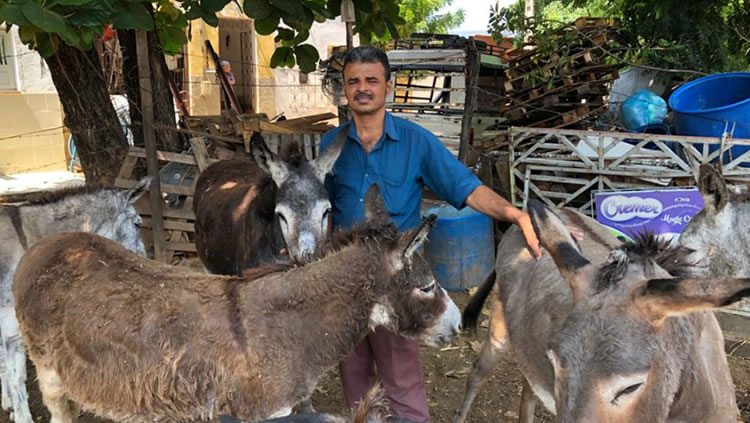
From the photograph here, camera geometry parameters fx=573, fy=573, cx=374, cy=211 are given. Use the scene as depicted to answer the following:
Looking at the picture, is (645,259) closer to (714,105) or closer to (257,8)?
(257,8)

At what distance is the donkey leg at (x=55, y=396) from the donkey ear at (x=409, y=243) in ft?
6.30

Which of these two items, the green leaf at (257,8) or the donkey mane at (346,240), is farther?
the green leaf at (257,8)

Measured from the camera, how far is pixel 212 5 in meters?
4.07

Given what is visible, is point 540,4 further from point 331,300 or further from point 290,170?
point 331,300

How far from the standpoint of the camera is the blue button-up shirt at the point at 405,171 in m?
3.28

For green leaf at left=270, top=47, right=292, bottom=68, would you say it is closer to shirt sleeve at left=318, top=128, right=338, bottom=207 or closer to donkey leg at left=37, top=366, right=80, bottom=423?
shirt sleeve at left=318, top=128, right=338, bottom=207

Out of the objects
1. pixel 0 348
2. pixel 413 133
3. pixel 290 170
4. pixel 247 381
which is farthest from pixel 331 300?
pixel 0 348

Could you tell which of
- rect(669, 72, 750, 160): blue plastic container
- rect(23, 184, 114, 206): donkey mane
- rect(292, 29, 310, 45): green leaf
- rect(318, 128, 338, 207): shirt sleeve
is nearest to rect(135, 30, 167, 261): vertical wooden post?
rect(23, 184, 114, 206): donkey mane

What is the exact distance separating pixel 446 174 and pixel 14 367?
11.1 ft

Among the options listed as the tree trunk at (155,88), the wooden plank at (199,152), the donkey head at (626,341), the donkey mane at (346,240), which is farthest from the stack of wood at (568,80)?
the donkey head at (626,341)

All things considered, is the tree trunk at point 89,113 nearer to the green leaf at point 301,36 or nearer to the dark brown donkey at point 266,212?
the dark brown donkey at point 266,212

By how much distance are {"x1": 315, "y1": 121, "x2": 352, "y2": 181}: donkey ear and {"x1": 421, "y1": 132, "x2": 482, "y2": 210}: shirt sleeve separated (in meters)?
0.57

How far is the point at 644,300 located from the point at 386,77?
191cm

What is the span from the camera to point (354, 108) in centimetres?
327
